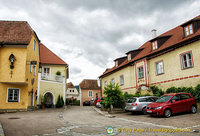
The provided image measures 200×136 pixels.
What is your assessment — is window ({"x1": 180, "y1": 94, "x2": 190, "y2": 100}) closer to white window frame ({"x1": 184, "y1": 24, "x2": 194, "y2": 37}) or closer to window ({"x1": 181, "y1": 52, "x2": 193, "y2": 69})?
window ({"x1": 181, "y1": 52, "x2": 193, "y2": 69})

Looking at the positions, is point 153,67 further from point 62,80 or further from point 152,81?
point 62,80

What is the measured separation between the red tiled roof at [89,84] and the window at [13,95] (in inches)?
1325

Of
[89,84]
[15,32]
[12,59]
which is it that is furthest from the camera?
[89,84]

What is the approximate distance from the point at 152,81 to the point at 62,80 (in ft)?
47.6

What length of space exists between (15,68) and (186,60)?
54.7 ft

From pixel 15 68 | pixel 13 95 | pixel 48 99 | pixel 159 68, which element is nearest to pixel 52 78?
pixel 48 99

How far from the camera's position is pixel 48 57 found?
31016mm

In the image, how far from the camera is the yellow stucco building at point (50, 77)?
84.3 ft

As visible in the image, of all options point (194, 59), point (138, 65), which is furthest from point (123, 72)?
point (194, 59)

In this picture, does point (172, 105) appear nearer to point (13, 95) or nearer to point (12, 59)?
point (12, 59)

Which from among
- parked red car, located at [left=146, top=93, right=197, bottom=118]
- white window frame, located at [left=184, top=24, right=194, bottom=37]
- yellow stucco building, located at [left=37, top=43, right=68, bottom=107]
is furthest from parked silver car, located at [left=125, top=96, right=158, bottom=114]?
yellow stucco building, located at [left=37, top=43, right=68, bottom=107]

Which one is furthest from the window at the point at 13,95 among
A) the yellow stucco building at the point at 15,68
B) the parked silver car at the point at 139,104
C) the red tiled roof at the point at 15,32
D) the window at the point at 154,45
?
the window at the point at 154,45

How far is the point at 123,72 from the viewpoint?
26844 mm

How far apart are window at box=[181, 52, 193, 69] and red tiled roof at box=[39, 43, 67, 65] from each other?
19.5m
